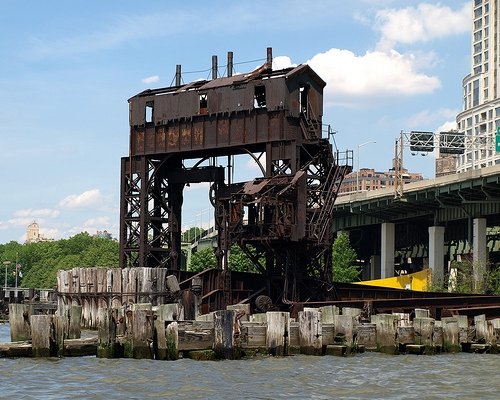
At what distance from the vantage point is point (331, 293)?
178 ft

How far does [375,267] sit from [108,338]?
80856 mm

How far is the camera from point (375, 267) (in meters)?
112

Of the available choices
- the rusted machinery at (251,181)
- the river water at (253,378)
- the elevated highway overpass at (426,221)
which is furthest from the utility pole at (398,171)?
the river water at (253,378)

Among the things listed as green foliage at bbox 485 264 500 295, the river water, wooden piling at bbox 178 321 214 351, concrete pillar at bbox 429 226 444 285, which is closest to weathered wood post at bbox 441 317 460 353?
the river water

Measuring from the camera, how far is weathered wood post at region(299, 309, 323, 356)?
35156 mm

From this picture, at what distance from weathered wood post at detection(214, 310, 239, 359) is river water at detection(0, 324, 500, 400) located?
59 cm

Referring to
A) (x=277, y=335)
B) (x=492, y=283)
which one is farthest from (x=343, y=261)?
(x=277, y=335)

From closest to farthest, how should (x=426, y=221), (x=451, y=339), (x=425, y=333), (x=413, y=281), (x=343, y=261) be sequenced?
(x=425, y=333), (x=451, y=339), (x=413, y=281), (x=343, y=261), (x=426, y=221)

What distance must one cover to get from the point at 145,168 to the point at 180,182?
2.19 metres

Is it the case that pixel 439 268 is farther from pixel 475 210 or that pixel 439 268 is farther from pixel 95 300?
pixel 95 300

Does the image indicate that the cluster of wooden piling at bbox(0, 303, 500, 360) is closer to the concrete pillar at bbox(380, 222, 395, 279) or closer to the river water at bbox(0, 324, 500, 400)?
the river water at bbox(0, 324, 500, 400)

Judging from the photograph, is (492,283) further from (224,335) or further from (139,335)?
(139,335)

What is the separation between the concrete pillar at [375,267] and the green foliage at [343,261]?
13697mm

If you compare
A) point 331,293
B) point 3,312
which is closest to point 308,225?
point 331,293
